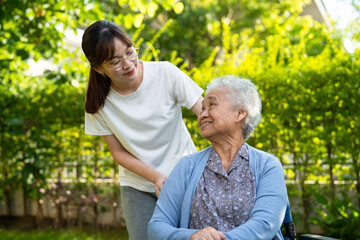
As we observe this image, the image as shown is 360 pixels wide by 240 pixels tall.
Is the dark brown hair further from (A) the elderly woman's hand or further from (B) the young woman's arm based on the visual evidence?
(A) the elderly woman's hand

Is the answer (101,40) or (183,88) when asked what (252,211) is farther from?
(101,40)

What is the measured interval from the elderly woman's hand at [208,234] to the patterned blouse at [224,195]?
11 cm

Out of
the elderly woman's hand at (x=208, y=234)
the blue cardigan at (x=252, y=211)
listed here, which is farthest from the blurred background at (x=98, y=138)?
the elderly woman's hand at (x=208, y=234)

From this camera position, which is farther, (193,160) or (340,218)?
(340,218)

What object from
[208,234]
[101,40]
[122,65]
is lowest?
[208,234]

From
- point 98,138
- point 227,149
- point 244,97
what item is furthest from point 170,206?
point 98,138

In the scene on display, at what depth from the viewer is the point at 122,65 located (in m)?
1.94

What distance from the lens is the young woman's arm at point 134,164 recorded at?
77.8 inches

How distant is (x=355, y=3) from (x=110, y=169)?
342 cm

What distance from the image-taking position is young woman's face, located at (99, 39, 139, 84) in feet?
6.30

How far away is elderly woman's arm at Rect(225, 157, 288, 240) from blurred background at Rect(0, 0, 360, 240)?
6.16 ft

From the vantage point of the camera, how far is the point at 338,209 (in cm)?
397

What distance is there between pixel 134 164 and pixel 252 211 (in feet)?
2.15

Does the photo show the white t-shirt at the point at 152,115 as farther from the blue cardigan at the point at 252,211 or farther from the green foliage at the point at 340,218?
the green foliage at the point at 340,218
